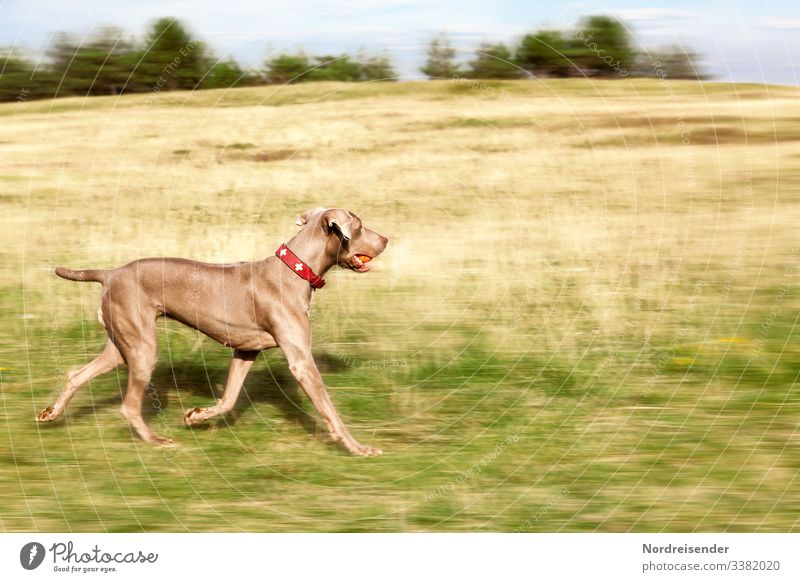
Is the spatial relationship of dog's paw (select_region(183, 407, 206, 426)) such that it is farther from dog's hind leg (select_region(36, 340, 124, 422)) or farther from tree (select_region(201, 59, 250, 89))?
tree (select_region(201, 59, 250, 89))

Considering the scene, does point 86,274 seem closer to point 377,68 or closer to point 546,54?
point 377,68

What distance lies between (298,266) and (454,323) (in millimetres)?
4237

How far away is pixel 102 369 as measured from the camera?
1076 centimetres

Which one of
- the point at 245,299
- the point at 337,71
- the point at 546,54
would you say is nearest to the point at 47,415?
the point at 245,299

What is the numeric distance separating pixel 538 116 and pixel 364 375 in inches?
562

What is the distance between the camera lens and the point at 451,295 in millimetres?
15164

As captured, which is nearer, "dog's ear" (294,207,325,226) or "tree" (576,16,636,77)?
"dog's ear" (294,207,325,226)

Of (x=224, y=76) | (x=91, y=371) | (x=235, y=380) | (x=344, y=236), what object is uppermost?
(x=344, y=236)

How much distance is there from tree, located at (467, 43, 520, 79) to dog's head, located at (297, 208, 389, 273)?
1462 centimetres

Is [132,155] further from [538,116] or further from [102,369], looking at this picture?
[102,369]

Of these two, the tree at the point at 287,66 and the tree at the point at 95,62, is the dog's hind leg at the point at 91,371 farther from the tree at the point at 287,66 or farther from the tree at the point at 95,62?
the tree at the point at 95,62

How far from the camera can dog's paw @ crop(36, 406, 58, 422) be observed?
11102mm
